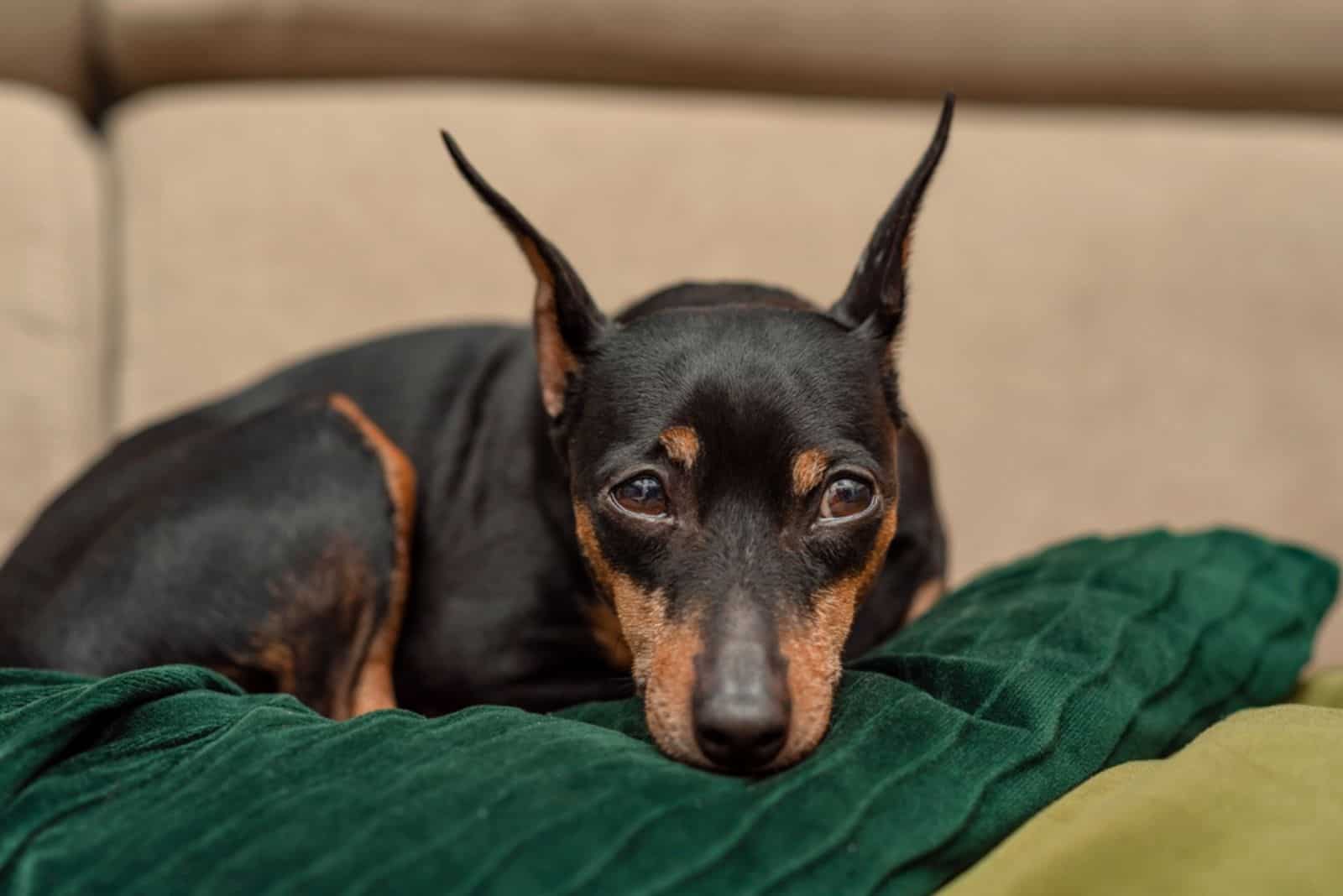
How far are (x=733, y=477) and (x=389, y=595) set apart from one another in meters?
0.80

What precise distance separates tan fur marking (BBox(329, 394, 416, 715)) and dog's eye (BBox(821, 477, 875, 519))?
862 mm

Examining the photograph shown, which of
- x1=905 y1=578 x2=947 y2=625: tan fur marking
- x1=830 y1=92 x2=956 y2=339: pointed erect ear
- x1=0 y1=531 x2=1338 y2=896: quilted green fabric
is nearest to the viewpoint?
x1=0 y1=531 x2=1338 y2=896: quilted green fabric

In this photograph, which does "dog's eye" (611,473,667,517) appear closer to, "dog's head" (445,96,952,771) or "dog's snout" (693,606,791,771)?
"dog's head" (445,96,952,771)

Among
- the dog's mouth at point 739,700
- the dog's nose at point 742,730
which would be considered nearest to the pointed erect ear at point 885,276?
the dog's mouth at point 739,700

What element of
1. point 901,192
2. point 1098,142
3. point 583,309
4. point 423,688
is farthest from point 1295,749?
point 1098,142

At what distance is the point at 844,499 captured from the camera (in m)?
1.81

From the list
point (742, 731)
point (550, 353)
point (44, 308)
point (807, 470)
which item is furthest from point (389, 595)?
point (44, 308)

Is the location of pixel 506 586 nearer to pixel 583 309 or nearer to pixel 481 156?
pixel 583 309

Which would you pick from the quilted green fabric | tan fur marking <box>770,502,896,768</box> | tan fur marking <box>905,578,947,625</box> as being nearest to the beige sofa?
tan fur marking <box>905,578,947,625</box>

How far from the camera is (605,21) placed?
325cm

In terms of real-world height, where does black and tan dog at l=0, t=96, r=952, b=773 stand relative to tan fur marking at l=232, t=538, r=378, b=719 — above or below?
above

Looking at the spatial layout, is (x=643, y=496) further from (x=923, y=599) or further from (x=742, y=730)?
(x=923, y=599)

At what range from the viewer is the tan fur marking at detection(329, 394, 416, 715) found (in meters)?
2.24

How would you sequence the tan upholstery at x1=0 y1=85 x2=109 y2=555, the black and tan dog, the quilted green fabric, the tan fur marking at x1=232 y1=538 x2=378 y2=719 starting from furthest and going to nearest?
the tan upholstery at x1=0 y1=85 x2=109 y2=555
the tan fur marking at x1=232 y1=538 x2=378 y2=719
the black and tan dog
the quilted green fabric
